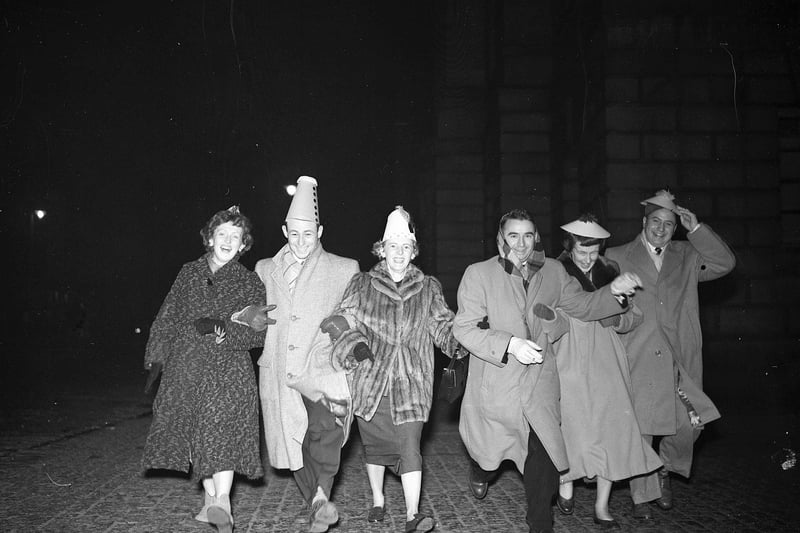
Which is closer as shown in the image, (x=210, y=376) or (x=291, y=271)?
(x=210, y=376)

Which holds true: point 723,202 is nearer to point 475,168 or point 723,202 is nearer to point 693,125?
point 693,125

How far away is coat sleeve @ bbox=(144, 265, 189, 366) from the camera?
4.98 meters

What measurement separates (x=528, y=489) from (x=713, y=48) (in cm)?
813

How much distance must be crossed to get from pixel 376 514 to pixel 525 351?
5.38 ft

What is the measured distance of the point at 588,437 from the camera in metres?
5.25

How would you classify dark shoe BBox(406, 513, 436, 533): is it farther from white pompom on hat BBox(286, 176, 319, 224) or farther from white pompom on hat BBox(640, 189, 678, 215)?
white pompom on hat BBox(640, 189, 678, 215)

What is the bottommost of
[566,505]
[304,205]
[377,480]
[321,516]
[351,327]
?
[566,505]

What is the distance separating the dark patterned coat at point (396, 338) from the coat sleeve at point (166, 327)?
1.09 metres

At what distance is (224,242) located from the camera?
17.1ft

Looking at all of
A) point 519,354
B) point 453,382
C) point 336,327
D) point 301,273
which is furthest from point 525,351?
point 301,273

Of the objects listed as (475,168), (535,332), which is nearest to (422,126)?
(475,168)

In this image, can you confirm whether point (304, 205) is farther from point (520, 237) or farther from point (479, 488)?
point (479, 488)

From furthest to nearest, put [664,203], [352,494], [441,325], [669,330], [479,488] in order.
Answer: [352,494] → [664,203] → [669,330] → [479,488] → [441,325]

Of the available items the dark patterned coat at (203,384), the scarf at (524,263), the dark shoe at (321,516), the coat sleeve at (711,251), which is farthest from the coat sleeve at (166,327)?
the coat sleeve at (711,251)
